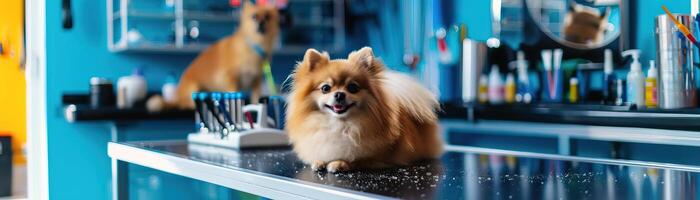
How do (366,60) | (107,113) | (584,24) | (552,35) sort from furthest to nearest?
(107,113)
(552,35)
(584,24)
(366,60)

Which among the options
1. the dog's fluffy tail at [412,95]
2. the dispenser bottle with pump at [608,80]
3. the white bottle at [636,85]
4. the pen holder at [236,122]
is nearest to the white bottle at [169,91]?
the pen holder at [236,122]

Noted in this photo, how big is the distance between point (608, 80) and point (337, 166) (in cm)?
158

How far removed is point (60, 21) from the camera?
3215 millimetres

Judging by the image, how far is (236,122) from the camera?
1.88m

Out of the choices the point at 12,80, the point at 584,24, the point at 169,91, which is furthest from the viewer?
the point at 12,80

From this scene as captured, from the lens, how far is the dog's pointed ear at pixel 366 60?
1242 mm

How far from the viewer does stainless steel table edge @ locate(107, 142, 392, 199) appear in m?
0.97

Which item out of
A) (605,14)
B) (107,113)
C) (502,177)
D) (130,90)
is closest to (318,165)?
(502,177)

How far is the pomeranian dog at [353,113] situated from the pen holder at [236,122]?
1.63 feet

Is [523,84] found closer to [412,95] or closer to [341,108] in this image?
[412,95]

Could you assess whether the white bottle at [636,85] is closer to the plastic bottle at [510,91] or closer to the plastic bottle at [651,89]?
the plastic bottle at [651,89]

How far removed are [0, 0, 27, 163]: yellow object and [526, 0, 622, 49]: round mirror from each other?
11.8ft

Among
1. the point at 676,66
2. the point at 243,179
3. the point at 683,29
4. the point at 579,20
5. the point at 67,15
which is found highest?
the point at 67,15

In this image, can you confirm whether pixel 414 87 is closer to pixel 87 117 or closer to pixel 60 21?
pixel 87 117
